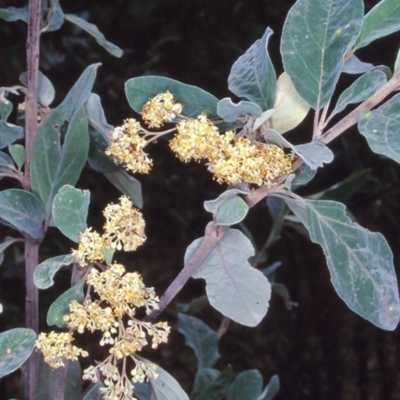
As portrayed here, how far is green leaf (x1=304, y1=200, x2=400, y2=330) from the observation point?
59 centimetres

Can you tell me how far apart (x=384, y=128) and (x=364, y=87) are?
0.15 feet

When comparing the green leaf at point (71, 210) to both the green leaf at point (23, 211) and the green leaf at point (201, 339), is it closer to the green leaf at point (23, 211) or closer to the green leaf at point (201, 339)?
the green leaf at point (23, 211)

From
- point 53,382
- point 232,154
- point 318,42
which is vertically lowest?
point 53,382

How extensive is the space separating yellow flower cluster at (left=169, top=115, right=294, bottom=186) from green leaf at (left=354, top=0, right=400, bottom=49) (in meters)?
0.15

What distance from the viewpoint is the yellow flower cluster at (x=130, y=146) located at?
64 cm

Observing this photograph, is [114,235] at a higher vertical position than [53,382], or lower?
higher

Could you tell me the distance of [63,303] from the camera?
0.59m

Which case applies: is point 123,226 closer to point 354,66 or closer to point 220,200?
point 220,200

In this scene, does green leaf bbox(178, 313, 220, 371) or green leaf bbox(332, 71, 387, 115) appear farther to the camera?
green leaf bbox(178, 313, 220, 371)

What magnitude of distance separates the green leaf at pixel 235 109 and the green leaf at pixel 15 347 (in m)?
0.29

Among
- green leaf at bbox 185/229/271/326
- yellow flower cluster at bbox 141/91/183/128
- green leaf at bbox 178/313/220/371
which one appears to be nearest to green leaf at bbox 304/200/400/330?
green leaf at bbox 185/229/271/326

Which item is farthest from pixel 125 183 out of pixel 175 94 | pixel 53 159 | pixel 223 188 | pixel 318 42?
pixel 223 188

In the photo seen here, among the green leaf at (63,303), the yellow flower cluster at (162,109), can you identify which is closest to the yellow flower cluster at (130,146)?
the yellow flower cluster at (162,109)

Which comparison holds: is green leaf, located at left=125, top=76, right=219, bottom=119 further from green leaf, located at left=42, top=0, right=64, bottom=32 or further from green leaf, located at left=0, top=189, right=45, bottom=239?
green leaf, located at left=42, top=0, right=64, bottom=32
